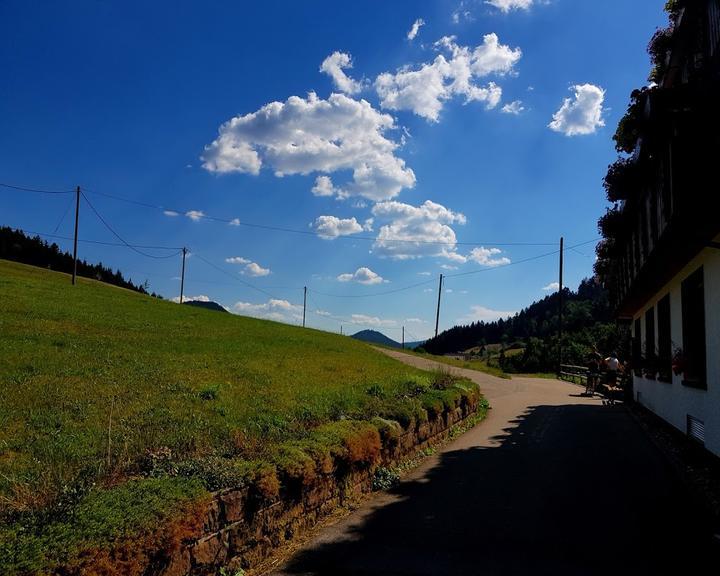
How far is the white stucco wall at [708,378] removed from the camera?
8336 millimetres

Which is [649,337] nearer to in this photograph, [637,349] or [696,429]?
[637,349]

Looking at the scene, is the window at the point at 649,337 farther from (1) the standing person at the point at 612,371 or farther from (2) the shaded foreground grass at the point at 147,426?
(2) the shaded foreground grass at the point at 147,426

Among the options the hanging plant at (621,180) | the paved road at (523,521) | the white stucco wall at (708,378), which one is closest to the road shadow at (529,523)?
the paved road at (523,521)

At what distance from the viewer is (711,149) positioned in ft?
23.1


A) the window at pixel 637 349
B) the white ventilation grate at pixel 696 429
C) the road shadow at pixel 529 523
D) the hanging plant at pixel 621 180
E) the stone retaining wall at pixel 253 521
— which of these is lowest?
the road shadow at pixel 529 523

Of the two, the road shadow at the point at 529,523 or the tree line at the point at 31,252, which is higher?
the tree line at the point at 31,252

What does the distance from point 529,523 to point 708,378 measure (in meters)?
4.93

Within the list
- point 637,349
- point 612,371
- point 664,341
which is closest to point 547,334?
point 612,371

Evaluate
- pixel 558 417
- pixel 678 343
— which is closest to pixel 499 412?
pixel 558 417

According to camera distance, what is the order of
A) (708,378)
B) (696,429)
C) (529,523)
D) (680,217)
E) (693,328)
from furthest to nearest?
(693,328)
(696,429)
(708,378)
(680,217)
(529,523)

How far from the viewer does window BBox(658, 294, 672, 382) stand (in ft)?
40.3

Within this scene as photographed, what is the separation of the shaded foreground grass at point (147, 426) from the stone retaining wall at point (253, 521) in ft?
0.52

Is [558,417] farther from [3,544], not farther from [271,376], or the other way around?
[3,544]

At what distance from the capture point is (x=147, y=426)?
7.59 m
